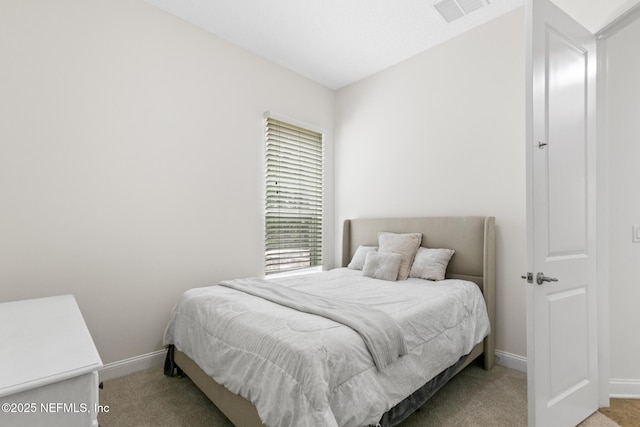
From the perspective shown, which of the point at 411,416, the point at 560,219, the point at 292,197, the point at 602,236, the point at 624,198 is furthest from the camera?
the point at 292,197

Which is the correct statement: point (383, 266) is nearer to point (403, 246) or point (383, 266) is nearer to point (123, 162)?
point (403, 246)

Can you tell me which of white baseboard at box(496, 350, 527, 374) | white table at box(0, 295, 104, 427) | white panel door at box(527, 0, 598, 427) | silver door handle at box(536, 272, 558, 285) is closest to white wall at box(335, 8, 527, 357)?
white baseboard at box(496, 350, 527, 374)

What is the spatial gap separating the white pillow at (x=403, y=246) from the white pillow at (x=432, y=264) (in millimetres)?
63

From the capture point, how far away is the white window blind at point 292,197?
11.2ft

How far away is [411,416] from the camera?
1.90 m

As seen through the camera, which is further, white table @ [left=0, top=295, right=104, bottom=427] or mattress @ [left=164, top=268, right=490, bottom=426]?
mattress @ [left=164, top=268, right=490, bottom=426]

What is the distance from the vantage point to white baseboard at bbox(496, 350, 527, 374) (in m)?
2.51

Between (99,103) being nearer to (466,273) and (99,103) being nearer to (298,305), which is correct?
(298,305)

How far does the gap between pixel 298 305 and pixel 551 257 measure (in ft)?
4.70

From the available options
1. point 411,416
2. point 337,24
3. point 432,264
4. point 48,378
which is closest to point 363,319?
point 411,416

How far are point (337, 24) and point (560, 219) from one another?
2.37 meters

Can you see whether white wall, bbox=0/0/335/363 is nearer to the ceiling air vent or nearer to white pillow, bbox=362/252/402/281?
white pillow, bbox=362/252/402/281

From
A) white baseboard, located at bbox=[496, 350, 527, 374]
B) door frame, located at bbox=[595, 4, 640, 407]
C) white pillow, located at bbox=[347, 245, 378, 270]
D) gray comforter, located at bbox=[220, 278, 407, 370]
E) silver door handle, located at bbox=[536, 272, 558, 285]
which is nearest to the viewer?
gray comforter, located at bbox=[220, 278, 407, 370]

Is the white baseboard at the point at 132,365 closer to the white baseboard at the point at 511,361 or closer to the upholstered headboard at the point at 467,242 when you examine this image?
the upholstered headboard at the point at 467,242
